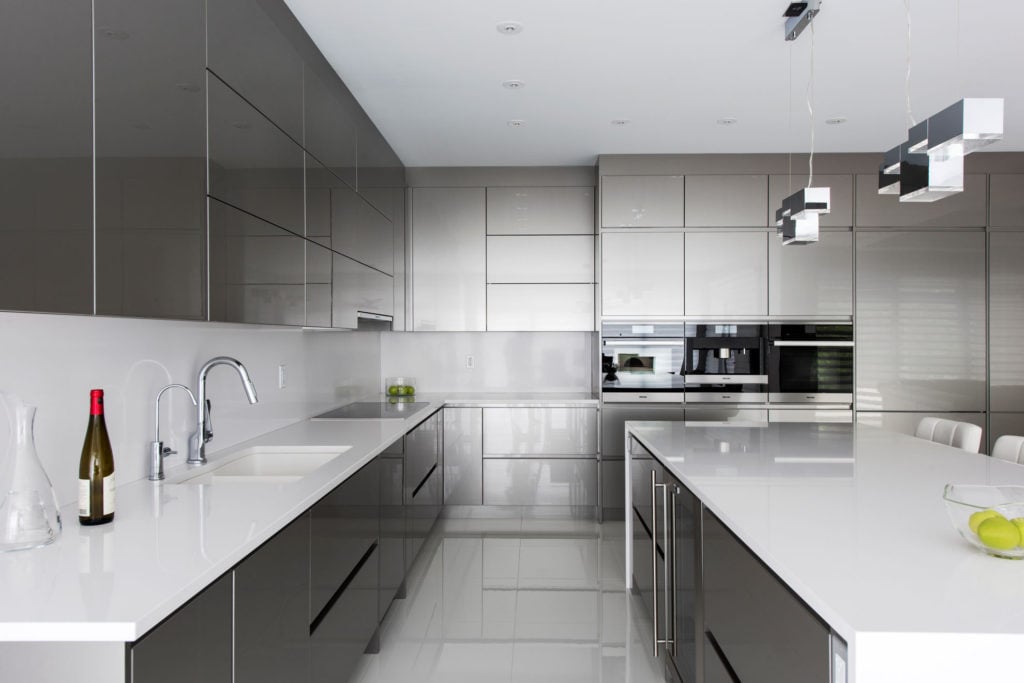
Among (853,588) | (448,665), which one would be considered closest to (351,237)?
(448,665)

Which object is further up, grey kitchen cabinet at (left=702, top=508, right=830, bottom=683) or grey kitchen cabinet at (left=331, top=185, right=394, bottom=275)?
grey kitchen cabinet at (left=331, top=185, right=394, bottom=275)

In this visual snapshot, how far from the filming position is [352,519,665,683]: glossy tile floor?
8.71 ft

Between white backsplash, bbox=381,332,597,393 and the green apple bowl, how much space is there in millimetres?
3951

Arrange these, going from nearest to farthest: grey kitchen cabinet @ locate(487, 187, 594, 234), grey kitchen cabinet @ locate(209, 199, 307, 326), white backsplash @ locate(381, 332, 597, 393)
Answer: grey kitchen cabinet @ locate(209, 199, 307, 326) → grey kitchen cabinet @ locate(487, 187, 594, 234) → white backsplash @ locate(381, 332, 597, 393)

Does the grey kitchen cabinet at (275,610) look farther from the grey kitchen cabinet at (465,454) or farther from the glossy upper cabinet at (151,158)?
the grey kitchen cabinet at (465,454)

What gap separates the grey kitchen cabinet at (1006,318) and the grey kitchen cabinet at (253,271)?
461 cm

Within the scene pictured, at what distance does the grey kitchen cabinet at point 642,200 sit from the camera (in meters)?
4.70

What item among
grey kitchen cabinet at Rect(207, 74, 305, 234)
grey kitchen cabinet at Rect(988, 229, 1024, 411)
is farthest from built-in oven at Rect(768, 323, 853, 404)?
grey kitchen cabinet at Rect(207, 74, 305, 234)

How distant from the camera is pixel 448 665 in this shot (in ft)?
8.85

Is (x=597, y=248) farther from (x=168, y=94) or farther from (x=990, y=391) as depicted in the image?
(x=168, y=94)

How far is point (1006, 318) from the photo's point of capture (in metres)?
4.66

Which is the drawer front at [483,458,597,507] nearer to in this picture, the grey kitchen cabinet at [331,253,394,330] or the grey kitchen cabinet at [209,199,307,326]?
the grey kitchen cabinet at [331,253,394,330]

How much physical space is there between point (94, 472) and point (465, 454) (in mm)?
3444

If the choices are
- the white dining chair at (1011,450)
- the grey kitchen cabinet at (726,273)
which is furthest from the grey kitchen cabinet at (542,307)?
the white dining chair at (1011,450)
